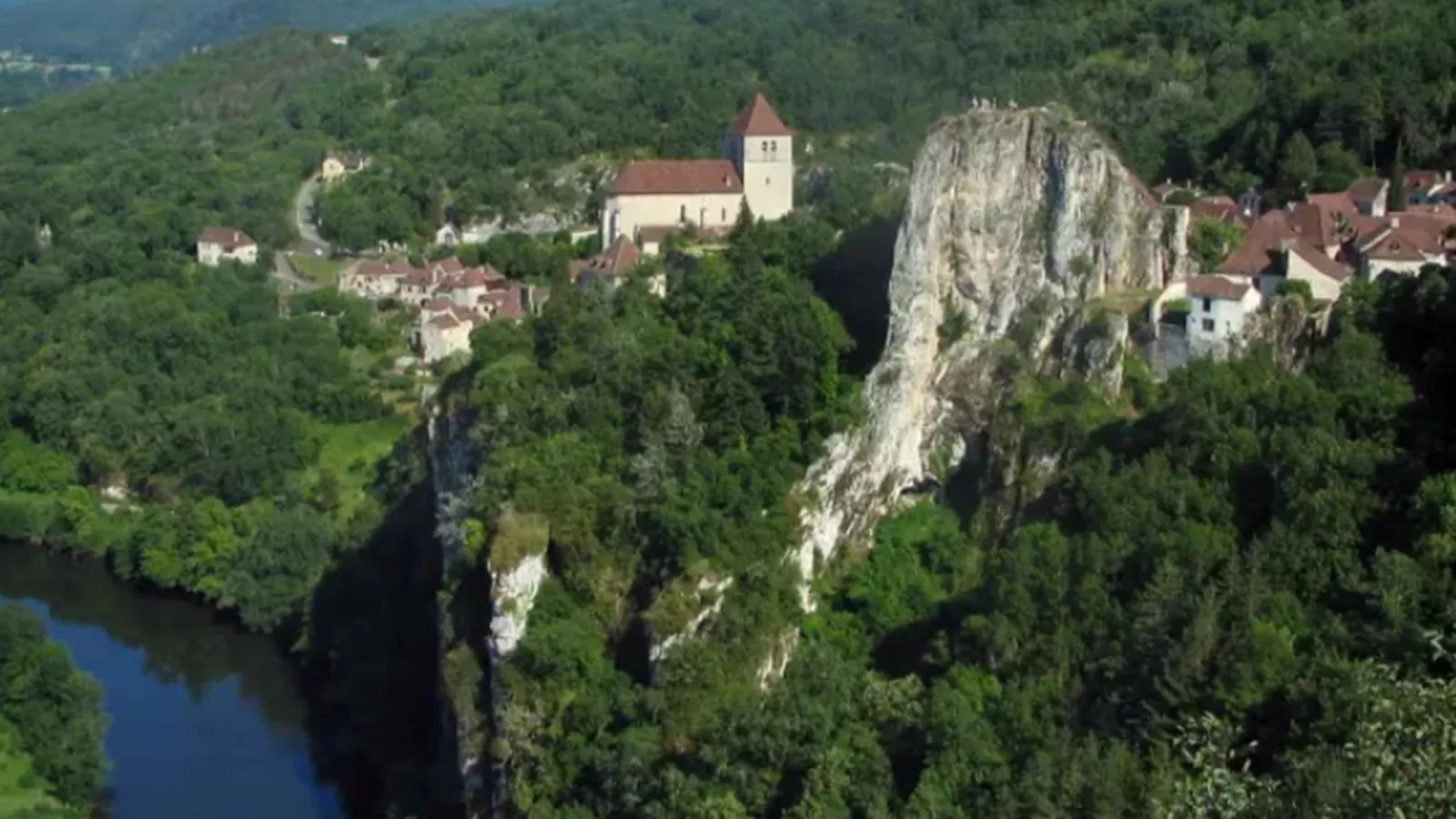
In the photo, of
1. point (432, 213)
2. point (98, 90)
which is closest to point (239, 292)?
point (432, 213)

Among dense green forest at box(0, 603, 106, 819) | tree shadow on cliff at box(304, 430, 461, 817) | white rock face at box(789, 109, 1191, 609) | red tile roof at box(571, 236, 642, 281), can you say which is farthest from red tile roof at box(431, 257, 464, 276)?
white rock face at box(789, 109, 1191, 609)

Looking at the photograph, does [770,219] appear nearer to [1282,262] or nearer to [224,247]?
[1282,262]

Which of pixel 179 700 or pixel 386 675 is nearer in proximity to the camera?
pixel 386 675

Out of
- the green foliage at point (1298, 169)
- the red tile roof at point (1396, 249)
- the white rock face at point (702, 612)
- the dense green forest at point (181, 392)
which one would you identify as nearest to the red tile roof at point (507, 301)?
the dense green forest at point (181, 392)

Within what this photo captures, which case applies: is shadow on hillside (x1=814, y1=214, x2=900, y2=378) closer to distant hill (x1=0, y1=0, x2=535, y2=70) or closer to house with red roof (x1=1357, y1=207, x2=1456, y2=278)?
house with red roof (x1=1357, y1=207, x2=1456, y2=278)

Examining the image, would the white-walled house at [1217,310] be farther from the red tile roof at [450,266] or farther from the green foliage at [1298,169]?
the red tile roof at [450,266]

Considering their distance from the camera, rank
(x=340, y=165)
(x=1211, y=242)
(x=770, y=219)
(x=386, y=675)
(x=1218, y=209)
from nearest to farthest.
→ (x=1211, y=242) → (x=1218, y=209) → (x=386, y=675) → (x=770, y=219) → (x=340, y=165)

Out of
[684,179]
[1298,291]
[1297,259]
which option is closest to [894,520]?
[1298,291]

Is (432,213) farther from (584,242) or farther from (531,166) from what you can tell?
(584,242)
